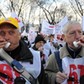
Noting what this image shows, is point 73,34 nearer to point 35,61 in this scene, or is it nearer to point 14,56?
point 35,61

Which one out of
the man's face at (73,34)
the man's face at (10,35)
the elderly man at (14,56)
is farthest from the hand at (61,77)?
the man's face at (10,35)

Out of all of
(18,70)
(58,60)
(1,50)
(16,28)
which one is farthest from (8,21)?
(58,60)

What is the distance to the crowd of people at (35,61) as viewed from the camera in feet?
11.1

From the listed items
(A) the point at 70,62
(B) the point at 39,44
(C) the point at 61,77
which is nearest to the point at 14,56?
(C) the point at 61,77

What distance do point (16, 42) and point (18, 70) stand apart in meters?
0.34

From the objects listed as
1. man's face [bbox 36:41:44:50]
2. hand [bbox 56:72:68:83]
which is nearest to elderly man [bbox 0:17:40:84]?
hand [bbox 56:72:68:83]

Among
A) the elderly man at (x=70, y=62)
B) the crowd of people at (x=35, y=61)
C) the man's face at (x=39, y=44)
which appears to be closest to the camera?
the crowd of people at (x=35, y=61)

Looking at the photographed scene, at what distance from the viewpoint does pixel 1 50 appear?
11.3ft

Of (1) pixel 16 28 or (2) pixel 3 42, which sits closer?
(2) pixel 3 42

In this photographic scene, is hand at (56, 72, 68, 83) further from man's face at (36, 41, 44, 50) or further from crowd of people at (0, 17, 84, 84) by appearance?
man's face at (36, 41, 44, 50)

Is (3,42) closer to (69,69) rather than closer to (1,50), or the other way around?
(1,50)

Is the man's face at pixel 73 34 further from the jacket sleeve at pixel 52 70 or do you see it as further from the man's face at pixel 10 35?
the man's face at pixel 10 35

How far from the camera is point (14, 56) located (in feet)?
11.3

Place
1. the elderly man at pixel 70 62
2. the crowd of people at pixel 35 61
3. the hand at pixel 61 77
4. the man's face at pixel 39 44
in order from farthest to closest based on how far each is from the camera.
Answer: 1. the man's face at pixel 39 44
2. the elderly man at pixel 70 62
3. the hand at pixel 61 77
4. the crowd of people at pixel 35 61
